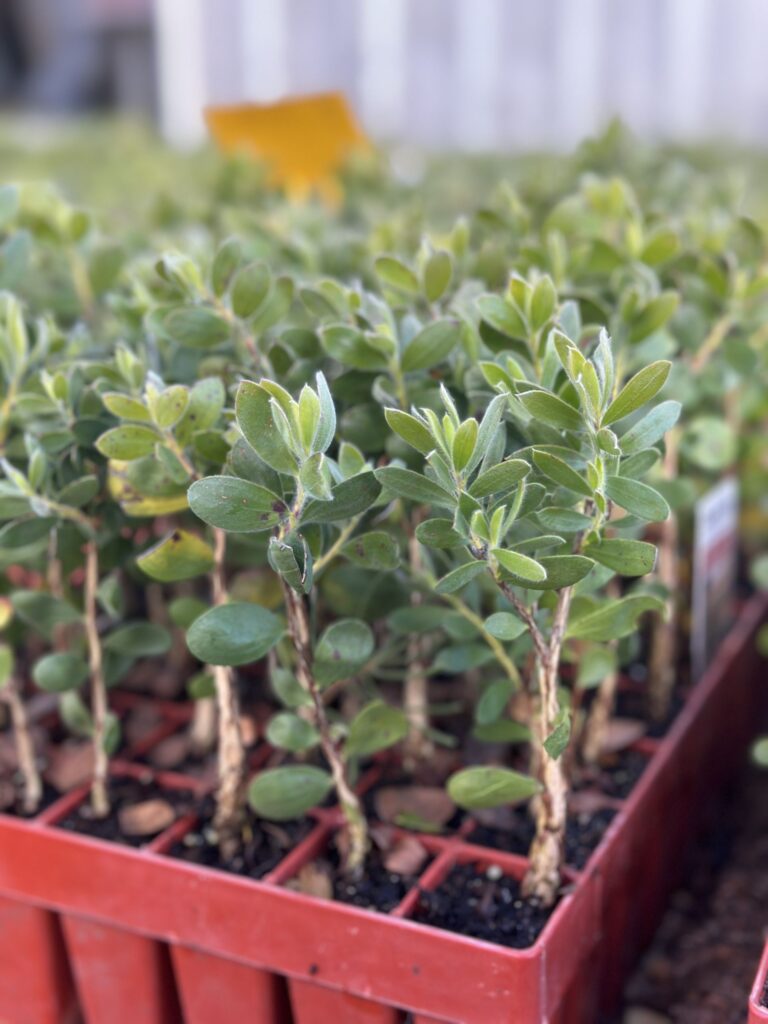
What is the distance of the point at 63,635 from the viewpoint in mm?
1253

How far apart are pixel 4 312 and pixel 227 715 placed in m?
0.42

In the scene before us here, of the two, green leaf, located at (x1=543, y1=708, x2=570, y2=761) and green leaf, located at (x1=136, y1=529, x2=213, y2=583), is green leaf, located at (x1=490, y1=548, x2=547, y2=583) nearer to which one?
green leaf, located at (x1=543, y1=708, x2=570, y2=761)

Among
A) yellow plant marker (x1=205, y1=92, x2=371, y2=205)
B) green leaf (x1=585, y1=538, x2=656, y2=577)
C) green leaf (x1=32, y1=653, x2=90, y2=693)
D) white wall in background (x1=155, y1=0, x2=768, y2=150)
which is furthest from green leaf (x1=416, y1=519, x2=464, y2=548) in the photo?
white wall in background (x1=155, y1=0, x2=768, y2=150)

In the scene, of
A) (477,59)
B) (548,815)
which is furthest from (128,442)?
(477,59)

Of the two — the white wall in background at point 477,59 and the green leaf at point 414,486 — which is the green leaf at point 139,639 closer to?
the green leaf at point 414,486

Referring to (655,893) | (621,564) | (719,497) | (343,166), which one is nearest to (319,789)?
(621,564)

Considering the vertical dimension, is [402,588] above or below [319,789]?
above

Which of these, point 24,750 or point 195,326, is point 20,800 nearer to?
point 24,750

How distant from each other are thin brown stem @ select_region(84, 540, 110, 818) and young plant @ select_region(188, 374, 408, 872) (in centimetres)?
19

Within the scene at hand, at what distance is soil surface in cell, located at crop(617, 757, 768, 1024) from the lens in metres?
1.16

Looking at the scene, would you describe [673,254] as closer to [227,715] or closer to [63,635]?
[227,715]

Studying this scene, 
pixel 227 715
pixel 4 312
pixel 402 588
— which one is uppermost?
pixel 4 312

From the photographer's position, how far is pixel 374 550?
2.87 feet

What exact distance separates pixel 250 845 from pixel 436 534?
0.43 m
